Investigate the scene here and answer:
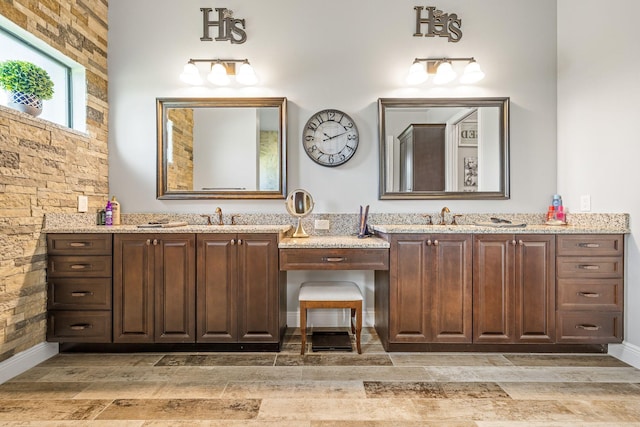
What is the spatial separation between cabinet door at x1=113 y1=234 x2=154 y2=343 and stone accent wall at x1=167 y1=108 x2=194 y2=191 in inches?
27.3

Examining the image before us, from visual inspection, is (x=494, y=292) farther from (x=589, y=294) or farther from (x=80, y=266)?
(x=80, y=266)

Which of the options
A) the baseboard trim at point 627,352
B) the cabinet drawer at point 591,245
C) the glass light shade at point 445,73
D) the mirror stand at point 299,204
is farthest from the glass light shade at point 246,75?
the baseboard trim at point 627,352

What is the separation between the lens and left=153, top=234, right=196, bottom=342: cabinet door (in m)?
2.39

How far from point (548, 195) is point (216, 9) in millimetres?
3228

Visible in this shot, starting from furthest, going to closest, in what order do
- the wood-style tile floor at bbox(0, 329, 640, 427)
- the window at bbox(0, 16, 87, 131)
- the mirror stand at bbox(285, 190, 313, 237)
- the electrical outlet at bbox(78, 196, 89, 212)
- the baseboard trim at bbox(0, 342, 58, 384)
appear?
1. the mirror stand at bbox(285, 190, 313, 237)
2. the electrical outlet at bbox(78, 196, 89, 212)
3. the window at bbox(0, 16, 87, 131)
4. the baseboard trim at bbox(0, 342, 58, 384)
5. the wood-style tile floor at bbox(0, 329, 640, 427)

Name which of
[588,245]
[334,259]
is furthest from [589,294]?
[334,259]

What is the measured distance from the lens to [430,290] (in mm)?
2377

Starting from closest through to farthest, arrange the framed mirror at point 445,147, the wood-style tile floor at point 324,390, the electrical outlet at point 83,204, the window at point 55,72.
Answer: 1. the wood-style tile floor at point 324,390
2. the window at point 55,72
3. the electrical outlet at point 83,204
4. the framed mirror at point 445,147

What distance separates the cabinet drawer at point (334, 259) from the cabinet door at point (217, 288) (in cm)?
36

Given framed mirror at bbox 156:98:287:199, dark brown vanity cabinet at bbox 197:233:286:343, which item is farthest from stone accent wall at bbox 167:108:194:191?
dark brown vanity cabinet at bbox 197:233:286:343

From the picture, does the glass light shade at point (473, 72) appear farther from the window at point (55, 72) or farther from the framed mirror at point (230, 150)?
the window at point (55, 72)

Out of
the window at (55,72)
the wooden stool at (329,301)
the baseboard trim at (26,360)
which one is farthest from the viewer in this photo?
the wooden stool at (329,301)

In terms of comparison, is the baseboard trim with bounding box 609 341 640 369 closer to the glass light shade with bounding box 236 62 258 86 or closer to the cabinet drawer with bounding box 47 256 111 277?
the glass light shade with bounding box 236 62 258 86

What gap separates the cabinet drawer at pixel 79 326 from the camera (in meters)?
2.36
